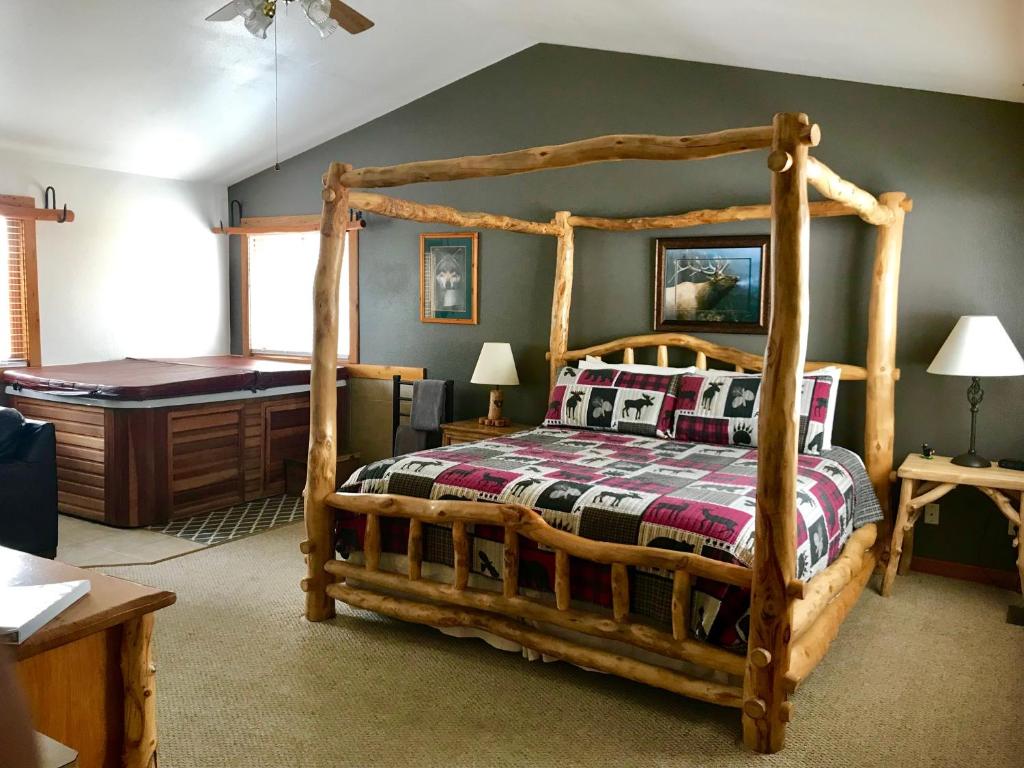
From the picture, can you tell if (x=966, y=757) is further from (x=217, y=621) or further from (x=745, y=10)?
(x=745, y=10)

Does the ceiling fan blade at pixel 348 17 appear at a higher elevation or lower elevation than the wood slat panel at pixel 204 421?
higher

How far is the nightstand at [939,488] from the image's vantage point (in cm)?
376

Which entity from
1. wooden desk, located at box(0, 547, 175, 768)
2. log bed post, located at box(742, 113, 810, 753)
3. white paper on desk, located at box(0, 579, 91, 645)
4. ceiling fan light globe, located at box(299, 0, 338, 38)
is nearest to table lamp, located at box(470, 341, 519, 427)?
ceiling fan light globe, located at box(299, 0, 338, 38)

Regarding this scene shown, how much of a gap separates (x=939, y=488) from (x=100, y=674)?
3.56 meters

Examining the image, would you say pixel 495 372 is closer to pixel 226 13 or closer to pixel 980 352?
pixel 226 13

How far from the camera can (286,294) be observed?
6.79 m

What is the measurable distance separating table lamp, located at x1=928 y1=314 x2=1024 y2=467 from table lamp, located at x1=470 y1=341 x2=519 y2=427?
7.83ft

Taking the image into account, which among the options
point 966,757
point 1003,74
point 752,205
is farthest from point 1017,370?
point 966,757

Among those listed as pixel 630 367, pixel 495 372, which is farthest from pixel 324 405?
pixel 630 367

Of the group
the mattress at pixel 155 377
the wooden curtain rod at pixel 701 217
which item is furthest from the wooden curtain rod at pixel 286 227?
the wooden curtain rod at pixel 701 217

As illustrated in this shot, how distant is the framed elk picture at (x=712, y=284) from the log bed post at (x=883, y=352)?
0.60 meters

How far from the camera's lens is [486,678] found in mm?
3145

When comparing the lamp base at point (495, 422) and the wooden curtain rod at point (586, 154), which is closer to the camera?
the wooden curtain rod at point (586, 154)

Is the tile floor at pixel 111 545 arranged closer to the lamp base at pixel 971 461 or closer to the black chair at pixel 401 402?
the black chair at pixel 401 402
